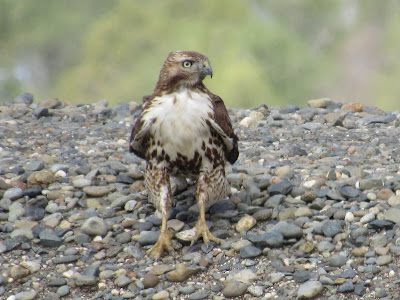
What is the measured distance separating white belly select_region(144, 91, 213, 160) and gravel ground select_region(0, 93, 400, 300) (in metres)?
0.60

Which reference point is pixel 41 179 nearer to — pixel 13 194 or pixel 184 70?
pixel 13 194

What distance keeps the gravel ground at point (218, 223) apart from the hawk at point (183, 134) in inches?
8.6

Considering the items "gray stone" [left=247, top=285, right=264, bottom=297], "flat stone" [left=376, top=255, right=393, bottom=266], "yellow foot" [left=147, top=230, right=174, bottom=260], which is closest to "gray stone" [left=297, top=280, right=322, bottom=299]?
"gray stone" [left=247, top=285, right=264, bottom=297]

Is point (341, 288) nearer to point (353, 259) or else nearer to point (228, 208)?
point (353, 259)

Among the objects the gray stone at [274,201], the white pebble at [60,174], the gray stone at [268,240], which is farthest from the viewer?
the white pebble at [60,174]

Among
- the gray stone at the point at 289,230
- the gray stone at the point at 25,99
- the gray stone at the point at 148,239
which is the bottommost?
the gray stone at the point at 148,239

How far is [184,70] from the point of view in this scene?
15.2 feet

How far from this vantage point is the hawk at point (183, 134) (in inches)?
182

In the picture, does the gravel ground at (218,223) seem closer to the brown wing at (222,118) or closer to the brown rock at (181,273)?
the brown rock at (181,273)

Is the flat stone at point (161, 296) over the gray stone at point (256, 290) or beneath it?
beneath

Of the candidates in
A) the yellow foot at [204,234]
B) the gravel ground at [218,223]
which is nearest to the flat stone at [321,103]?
the gravel ground at [218,223]

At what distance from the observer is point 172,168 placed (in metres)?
4.86

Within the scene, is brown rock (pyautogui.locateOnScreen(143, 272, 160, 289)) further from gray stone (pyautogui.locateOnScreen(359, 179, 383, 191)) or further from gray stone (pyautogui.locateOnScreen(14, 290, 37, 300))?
gray stone (pyautogui.locateOnScreen(359, 179, 383, 191))

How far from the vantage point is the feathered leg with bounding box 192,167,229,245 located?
4.71m
